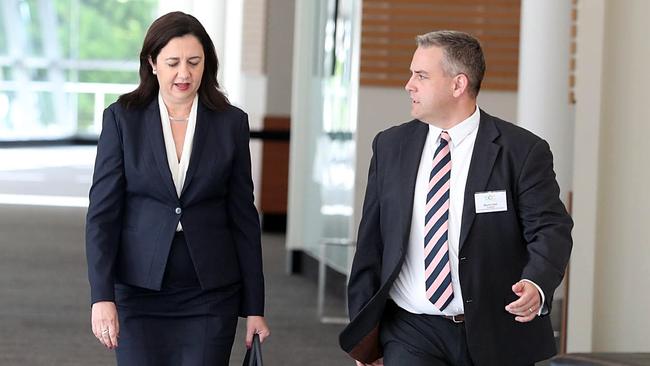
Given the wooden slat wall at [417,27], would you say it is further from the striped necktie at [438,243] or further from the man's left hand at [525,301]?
the man's left hand at [525,301]

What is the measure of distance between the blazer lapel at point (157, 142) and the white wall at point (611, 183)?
262 cm

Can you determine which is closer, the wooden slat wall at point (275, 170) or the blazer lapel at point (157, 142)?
the blazer lapel at point (157, 142)

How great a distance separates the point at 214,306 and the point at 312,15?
27.1 feet

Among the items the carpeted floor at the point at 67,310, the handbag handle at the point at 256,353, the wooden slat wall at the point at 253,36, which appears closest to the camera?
the handbag handle at the point at 256,353

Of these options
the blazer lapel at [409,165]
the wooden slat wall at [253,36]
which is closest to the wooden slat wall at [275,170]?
the wooden slat wall at [253,36]

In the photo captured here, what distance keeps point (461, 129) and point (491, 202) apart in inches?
9.8

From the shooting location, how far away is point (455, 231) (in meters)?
3.71

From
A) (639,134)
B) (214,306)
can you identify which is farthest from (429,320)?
(639,134)

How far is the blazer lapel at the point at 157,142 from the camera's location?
379 cm

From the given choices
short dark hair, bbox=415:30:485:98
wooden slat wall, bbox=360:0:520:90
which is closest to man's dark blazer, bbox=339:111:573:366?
short dark hair, bbox=415:30:485:98

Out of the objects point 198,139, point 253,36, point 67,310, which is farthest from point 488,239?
point 253,36

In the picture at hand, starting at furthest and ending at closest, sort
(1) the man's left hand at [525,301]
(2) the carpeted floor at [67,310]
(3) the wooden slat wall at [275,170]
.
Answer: (3) the wooden slat wall at [275,170] → (2) the carpeted floor at [67,310] → (1) the man's left hand at [525,301]

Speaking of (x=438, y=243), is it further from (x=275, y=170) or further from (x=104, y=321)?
(x=275, y=170)

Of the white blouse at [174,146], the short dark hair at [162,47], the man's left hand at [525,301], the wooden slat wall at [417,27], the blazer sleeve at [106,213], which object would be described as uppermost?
the wooden slat wall at [417,27]
